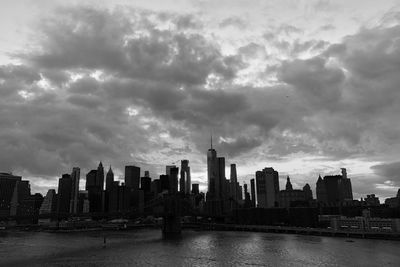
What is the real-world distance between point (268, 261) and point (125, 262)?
1122 inches

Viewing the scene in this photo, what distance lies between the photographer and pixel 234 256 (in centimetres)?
8206

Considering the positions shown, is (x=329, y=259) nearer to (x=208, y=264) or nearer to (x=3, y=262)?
(x=208, y=264)

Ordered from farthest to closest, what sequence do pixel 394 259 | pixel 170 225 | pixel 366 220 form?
pixel 170 225
pixel 366 220
pixel 394 259

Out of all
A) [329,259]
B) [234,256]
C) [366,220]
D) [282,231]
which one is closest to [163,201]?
Result: [282,231]

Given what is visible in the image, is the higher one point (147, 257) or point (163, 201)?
point (163, 201)

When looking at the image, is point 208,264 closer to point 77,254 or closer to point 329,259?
point 329,259

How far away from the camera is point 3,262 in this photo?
71562mm

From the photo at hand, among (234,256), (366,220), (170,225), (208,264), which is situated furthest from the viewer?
(170,225)

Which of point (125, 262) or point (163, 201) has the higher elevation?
point (163, 201)

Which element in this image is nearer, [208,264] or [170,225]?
[208,264]

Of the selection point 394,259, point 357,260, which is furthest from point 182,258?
point 394,259

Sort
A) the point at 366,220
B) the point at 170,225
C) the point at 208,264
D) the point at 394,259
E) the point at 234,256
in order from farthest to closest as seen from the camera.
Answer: the point at 170,225, the point at 366,220, the point at 234,256, the point at 394,259, the point at 208,264

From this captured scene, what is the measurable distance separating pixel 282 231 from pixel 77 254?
4468 inches

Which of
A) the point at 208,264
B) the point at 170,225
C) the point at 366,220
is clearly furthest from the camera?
the point at 170,225
